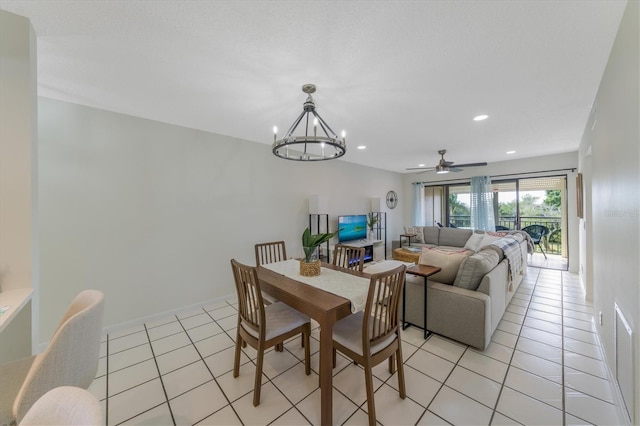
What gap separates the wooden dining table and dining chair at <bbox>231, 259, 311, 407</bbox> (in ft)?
0.66

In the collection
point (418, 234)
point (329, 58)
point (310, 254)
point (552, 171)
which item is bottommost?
point (418, 234)

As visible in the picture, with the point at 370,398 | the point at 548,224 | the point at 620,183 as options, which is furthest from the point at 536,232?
the point at 370,398

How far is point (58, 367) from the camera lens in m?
0.94

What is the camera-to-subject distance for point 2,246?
56.9 inches

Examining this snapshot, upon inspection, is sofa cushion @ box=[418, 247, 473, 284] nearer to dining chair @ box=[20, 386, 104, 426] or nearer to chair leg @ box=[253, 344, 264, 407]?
chair leg @ box=[253, 344, 264, 407]

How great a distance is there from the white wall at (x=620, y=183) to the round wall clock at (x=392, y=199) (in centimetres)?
455

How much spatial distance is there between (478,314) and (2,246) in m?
3.55

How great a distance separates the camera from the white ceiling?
1.34 meters

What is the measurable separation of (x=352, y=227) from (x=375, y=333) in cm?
382

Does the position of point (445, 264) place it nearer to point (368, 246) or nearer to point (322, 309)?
Result: point (322, 309)

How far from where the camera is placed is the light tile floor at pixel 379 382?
1.57m

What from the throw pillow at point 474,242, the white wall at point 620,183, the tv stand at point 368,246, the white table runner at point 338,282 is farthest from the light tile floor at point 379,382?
the tv stand at point 368,246

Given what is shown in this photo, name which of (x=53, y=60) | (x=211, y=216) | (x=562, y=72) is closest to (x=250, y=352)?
(x=211, y=216)

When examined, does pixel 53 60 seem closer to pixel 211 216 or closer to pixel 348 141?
pixel 211 216
